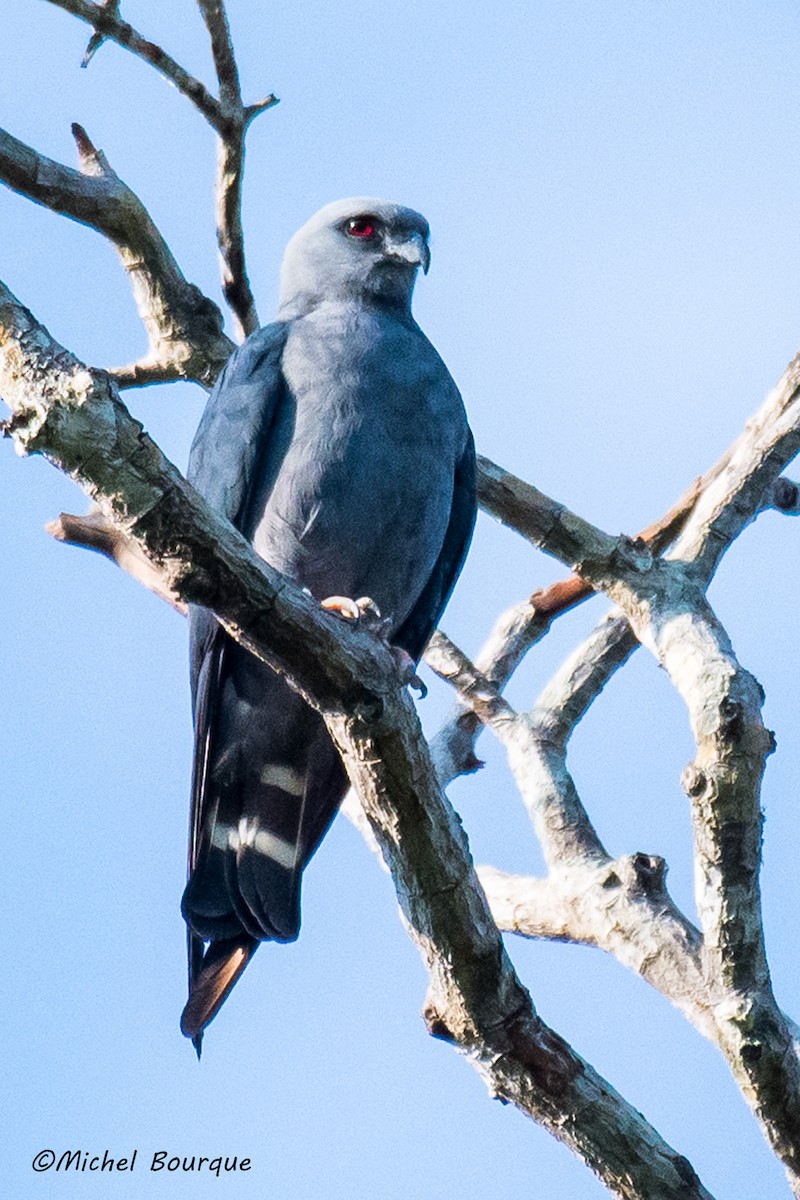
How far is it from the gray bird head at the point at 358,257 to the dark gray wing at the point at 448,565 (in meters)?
0.87

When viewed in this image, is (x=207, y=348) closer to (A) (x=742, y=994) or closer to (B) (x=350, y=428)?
(B) (x=350, y=428)

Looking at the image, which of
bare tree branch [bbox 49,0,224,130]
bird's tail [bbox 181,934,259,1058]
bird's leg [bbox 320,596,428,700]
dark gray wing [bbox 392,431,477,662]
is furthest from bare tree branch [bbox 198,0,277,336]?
bird's tail [bbox 181,934,259,1058]

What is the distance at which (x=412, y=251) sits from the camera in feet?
19.2

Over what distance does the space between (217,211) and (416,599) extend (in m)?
1.78

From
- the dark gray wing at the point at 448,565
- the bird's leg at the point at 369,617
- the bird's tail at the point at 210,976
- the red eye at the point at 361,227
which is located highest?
the red eye at the point at 361,227

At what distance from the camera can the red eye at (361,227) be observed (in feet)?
19.7

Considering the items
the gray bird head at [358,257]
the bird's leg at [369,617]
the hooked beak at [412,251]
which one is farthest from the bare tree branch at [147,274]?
the bird's leg at [369,617]

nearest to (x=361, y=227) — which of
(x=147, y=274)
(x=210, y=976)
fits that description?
(x=147, y=274)

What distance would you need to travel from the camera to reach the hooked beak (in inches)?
230

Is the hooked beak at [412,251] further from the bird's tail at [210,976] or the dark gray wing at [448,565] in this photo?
the bird's tail at [210,976]

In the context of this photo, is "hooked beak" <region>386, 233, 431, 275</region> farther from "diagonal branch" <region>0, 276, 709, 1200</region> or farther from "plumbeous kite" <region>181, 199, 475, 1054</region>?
"diagonal branch" <region>0, 276, 709, 1200</region>

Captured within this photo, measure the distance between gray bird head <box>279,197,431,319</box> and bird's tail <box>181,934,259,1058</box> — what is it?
8.20 ft

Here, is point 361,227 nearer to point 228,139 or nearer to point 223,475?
point 228,139

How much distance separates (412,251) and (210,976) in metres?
3.04
